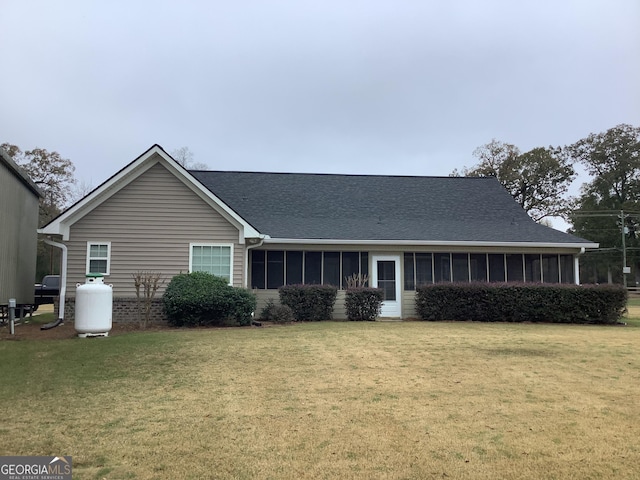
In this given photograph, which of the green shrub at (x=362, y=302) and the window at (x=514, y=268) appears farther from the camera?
the window at (x=514, y=268)

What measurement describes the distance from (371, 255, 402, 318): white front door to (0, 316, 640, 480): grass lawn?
696cm

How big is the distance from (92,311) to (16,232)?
281 inches

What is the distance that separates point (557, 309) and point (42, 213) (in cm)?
3841

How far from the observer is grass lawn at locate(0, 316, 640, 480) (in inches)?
163

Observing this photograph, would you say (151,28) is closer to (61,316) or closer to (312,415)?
(61,316)

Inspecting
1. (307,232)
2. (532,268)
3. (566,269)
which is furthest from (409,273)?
(566,269)

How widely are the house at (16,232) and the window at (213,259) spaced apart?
569 cm

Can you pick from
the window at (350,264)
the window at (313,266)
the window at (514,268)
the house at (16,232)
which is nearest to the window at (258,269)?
the window at (313,266)

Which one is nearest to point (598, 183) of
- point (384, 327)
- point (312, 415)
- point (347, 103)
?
point (347, 103)

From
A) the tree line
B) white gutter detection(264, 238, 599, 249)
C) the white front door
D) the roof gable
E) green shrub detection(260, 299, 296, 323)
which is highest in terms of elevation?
the tree line

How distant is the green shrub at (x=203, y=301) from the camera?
1324 centimetres

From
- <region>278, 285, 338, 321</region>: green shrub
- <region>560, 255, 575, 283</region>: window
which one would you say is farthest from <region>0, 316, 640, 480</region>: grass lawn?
<region>560, 255, 575, 283</region>: window

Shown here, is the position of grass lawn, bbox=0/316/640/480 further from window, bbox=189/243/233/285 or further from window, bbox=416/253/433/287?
window, bbox=416/253/433/287

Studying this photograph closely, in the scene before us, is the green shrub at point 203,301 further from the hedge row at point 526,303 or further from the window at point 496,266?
the window at point 496,266
